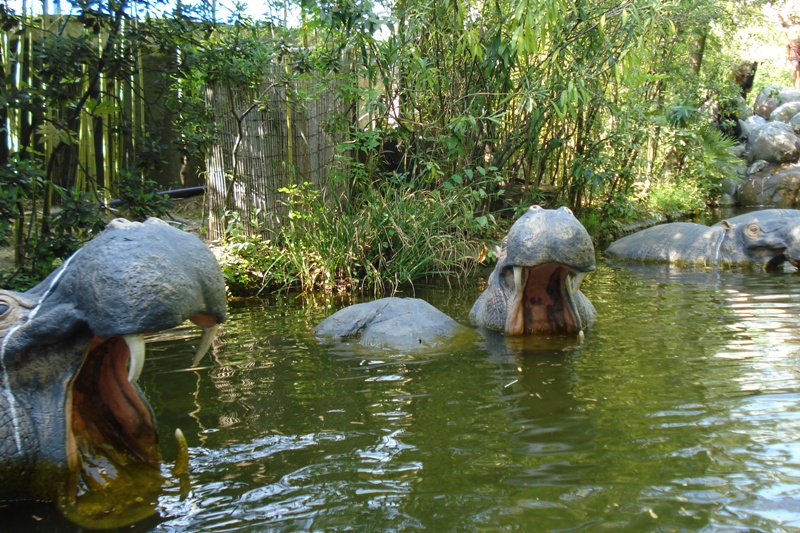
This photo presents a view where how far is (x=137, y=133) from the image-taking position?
5.81 metres

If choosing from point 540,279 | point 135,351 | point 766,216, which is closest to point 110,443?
point 135,351

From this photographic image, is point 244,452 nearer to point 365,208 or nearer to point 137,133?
point 137,133

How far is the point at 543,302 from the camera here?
5.16 metres

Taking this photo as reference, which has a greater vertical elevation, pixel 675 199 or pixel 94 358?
pixel 675 199

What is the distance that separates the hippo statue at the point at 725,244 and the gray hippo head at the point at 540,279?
3.70m

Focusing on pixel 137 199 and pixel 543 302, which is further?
pixel 137 199

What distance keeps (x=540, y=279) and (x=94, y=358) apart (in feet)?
10.6

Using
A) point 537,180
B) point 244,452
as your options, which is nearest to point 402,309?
point 244,452

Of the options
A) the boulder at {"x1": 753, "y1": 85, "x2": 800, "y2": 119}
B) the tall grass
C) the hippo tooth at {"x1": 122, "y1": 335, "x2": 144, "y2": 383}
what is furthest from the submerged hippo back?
the boulder at {"x1": 753, "y1": 85, "x2": 800, "y2": 119}

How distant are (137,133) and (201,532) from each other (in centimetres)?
416

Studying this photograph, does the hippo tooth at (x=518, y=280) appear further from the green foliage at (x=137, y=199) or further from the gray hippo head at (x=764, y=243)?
the gray hippo head at (x=764, y=243)

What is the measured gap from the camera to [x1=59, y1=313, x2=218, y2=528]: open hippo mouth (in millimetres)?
2395

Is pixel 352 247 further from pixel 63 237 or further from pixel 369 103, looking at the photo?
pixel 63 237

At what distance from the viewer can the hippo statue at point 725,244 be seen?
8094 millimetres
